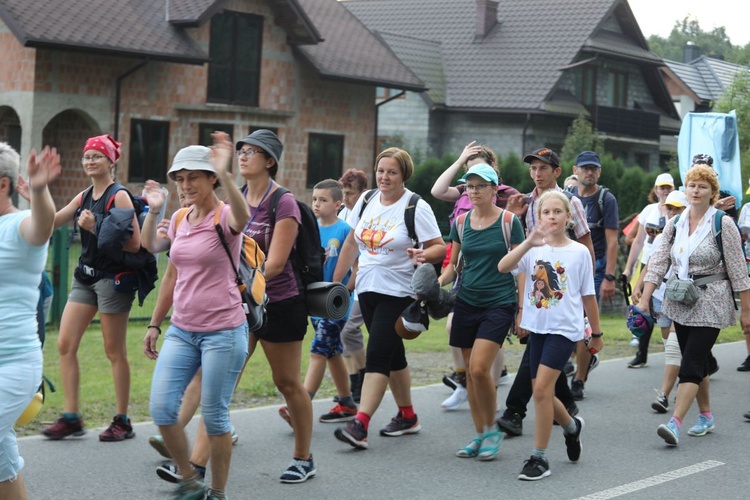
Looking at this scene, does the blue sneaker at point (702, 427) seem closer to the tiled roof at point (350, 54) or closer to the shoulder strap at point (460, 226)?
the shoulder strap at point (460, 226)

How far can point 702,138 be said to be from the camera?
13844 mm

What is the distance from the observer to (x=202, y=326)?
5.79 meters

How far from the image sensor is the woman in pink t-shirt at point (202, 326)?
5.75 metres

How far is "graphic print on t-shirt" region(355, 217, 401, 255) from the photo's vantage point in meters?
7.62

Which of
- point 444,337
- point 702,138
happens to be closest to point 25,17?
point 444,337

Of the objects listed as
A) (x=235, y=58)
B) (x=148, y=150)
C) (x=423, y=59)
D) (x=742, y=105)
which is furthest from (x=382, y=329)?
(x=423, y=59)

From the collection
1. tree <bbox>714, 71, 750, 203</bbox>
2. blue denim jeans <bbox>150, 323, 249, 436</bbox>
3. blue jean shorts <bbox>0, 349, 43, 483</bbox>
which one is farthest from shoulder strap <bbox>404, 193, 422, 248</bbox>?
tree <bbox>714, 71, 750, 203</bbox>

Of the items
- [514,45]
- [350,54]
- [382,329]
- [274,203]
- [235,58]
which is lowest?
[382,329]

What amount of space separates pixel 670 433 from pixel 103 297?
12.9 ft

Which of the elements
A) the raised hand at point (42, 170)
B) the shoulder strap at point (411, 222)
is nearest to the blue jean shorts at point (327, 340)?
the shoulder strap at point (411, 222)

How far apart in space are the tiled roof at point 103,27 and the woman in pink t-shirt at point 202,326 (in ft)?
66.4

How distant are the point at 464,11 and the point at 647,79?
Result: 7648 mm

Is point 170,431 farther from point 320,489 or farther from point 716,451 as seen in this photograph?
point 716,451

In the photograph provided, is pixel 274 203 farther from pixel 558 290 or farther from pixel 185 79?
pixel 185 79
